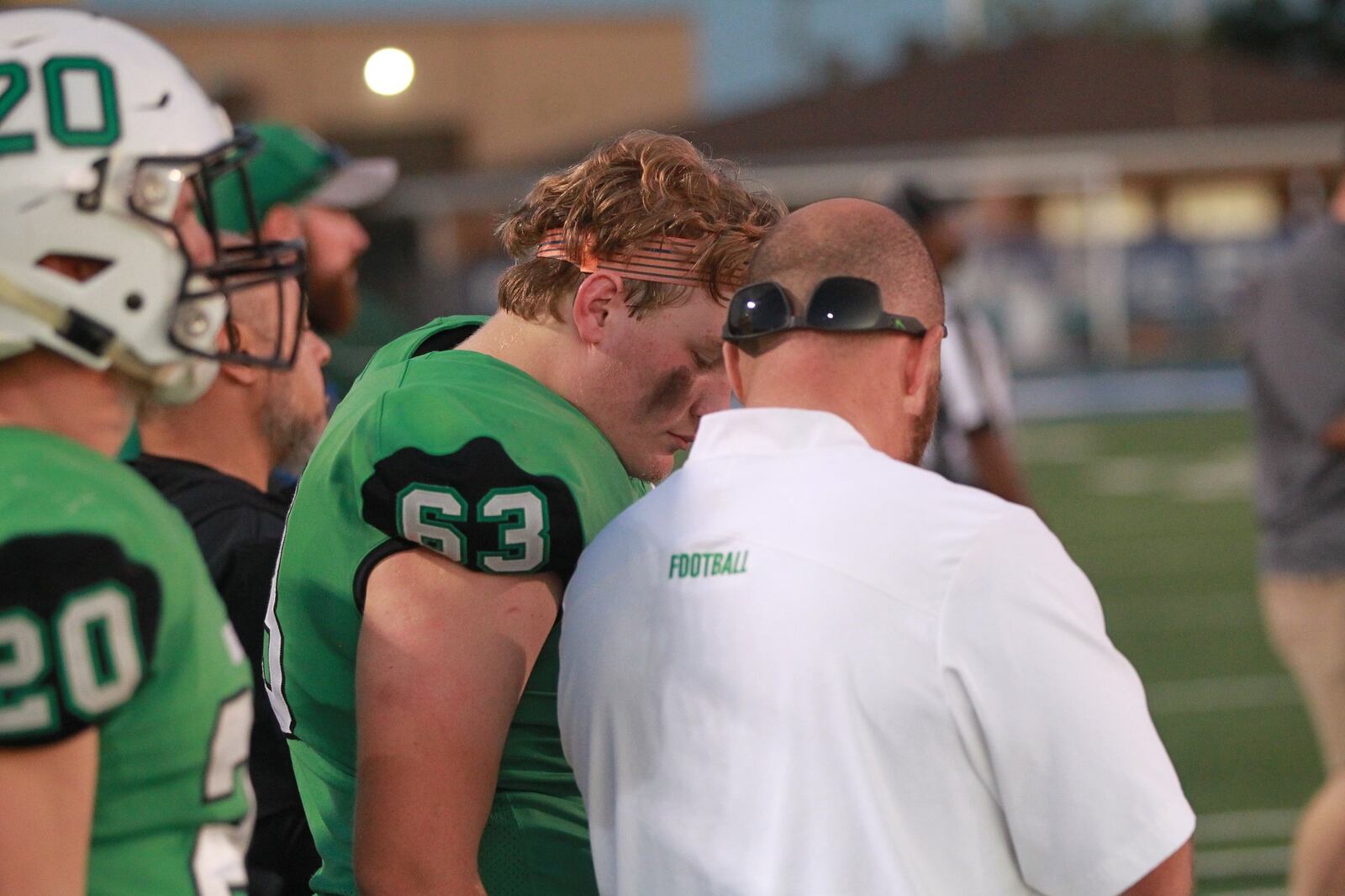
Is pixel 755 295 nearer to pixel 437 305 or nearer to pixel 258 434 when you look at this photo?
pixel 258 434

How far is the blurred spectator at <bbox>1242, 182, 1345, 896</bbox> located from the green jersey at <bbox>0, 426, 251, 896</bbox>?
3522mm

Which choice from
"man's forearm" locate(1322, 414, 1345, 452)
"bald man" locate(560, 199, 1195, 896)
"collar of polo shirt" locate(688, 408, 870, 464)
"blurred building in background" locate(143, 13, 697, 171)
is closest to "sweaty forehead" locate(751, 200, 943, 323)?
"bald man" locate(560, 199, 1195, 896)

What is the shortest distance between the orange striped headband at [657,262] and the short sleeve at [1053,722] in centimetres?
60

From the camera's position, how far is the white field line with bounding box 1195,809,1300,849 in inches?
228

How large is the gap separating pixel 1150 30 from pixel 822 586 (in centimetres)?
5886

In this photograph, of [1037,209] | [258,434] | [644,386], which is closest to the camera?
[644,386]

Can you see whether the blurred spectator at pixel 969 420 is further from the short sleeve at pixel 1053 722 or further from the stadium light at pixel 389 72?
the short sleeve at pixel 1053 722

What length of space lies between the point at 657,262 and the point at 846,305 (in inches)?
12.6

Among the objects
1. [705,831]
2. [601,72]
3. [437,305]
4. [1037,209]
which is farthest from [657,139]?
[601,72]

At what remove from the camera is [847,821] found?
1787 millimetres

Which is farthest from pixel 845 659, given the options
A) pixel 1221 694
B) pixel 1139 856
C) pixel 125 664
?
pixel 1221 694

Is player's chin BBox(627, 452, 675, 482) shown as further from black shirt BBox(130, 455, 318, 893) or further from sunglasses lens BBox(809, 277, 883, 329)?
black shirt BBox(130, 455, 318, 893)

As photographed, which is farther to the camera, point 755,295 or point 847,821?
point 755,295

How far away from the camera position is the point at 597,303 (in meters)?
2.16
